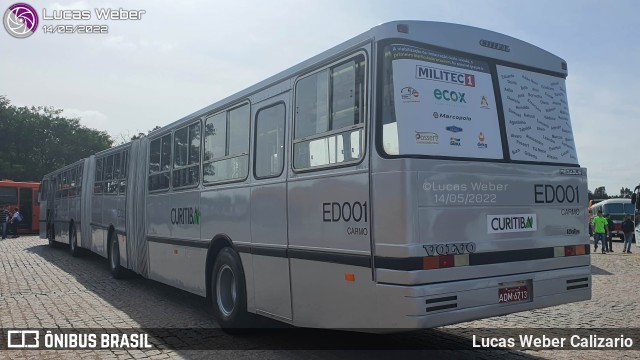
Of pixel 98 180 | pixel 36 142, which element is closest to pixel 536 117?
pixel 98 180

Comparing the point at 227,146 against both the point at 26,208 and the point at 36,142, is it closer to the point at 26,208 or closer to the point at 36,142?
the point at 26,208

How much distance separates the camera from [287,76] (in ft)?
20.1

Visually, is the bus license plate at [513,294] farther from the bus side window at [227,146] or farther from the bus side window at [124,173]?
the bus side window at [124,173]

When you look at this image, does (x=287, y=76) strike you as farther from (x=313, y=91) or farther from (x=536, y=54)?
(x=536, y=54)

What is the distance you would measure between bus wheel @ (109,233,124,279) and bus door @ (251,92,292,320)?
273 inches

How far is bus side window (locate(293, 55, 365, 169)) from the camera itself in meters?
5.00

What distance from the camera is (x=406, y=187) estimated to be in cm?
450

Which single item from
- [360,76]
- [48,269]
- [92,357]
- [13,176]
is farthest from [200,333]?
[13,176]

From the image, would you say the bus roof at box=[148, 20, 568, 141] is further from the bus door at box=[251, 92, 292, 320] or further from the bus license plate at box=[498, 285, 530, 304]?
the bus license plate at box=[498, 285, 530, 304]

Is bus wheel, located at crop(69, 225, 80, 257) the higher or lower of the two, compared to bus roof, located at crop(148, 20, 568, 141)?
lower

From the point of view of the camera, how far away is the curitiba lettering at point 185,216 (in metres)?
8.17

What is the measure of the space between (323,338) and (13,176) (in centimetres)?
5331

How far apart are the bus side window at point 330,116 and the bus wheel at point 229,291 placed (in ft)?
6.40

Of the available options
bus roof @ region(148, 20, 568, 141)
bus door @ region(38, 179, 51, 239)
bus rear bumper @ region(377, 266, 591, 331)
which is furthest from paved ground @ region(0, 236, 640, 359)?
bus door @ region(38, 179, 51, 239)
